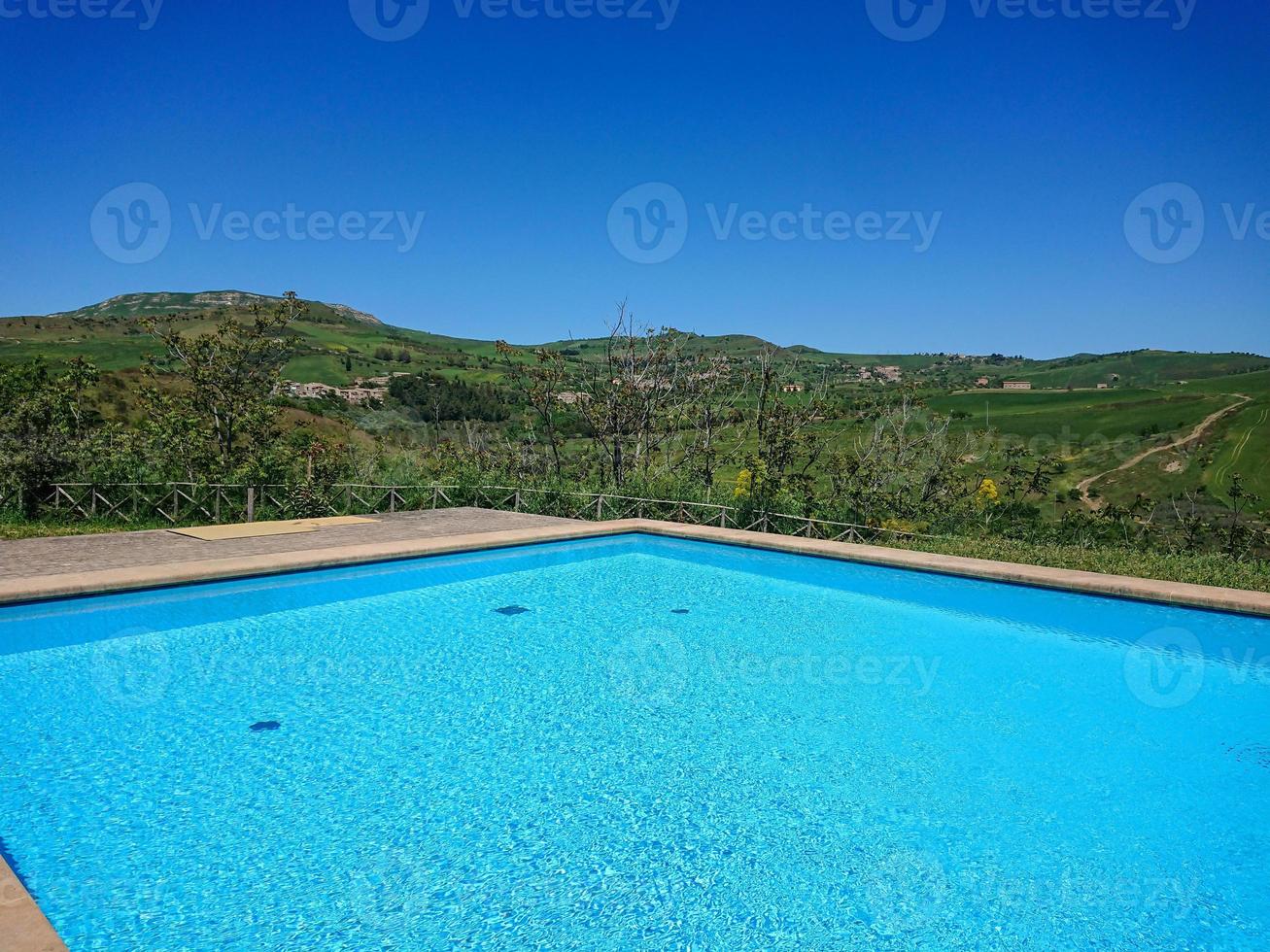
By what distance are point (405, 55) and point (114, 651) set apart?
11448mm

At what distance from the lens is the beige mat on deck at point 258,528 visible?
9508 millimetres

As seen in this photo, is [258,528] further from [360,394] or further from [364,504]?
[360,394]

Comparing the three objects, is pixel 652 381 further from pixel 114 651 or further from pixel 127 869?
pixel 127 869

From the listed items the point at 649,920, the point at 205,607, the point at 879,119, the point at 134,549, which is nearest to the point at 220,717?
the point at 205,607

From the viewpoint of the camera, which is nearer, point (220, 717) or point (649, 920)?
point (649, 920)

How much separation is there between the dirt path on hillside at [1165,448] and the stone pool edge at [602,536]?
43302 millimetres

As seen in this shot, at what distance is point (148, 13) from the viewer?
29.0 feet

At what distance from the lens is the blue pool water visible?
3062mm

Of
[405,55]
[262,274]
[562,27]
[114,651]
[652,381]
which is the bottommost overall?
[114,651]

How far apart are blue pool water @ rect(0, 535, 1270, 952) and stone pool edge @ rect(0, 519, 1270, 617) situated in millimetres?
190

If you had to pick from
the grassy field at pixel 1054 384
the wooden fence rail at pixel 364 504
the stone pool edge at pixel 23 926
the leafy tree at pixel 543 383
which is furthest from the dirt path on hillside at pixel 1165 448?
the stone pool edge at pixel 23 926

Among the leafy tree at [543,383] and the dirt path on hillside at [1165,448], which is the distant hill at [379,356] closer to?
the dirt path on hillside at [1165,448]

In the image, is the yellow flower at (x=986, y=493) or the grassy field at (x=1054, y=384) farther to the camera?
the grassy field at (x=1054, y=384)

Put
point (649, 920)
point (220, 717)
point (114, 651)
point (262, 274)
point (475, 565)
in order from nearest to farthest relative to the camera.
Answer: point (649, 920), point (220, 717), point (114, 651), point (475, 565), point (262, 274)
